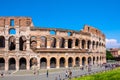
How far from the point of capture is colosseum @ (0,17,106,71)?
55.4 metres

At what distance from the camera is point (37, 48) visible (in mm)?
55719

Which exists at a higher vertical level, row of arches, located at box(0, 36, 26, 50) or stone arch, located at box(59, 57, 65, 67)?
row of arches, located at box(0, 36, 26, 50)

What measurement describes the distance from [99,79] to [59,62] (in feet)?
100.0

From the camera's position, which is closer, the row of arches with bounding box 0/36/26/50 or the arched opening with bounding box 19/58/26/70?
the arched opening with bounding box 19/58/26/70

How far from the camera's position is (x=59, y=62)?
59.1 metres

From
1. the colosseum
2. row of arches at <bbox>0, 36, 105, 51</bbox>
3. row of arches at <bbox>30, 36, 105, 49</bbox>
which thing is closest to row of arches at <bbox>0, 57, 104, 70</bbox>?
the colosseum

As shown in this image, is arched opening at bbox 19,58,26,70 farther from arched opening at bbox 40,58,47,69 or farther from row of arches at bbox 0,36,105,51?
row of arches at bbox 0,36,105,51

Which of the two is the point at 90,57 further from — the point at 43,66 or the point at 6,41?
the point at 6,41

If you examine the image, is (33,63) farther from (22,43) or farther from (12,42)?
(12,42)

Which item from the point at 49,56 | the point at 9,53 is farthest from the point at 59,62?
the point at 9,53

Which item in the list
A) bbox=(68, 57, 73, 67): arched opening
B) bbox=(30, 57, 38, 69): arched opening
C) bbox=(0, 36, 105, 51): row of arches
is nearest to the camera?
bbox=(30, 57, 38, 69): arched opening

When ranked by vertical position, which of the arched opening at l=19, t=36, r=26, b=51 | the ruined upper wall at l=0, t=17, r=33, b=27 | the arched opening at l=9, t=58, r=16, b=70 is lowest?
the arched opening at l=9, t=58, r=16, b=70

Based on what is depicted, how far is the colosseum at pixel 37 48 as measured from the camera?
55.4 meters

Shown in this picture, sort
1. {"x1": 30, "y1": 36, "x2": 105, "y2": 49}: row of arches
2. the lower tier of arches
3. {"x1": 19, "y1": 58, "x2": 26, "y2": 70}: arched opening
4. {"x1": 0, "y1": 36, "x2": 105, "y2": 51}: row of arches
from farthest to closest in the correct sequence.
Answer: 1. {"x1": 30, "y1": 36, "x2": 105, "y2": 49}: row of arches
2. {"x1": 0, "y1": 36, "x2": 105, "y2": 51}: row of arches
3. {"x1": 19, "y1": 58, "x2": 26, "y2": 70}: arched opening
4. the lower tier of arches
